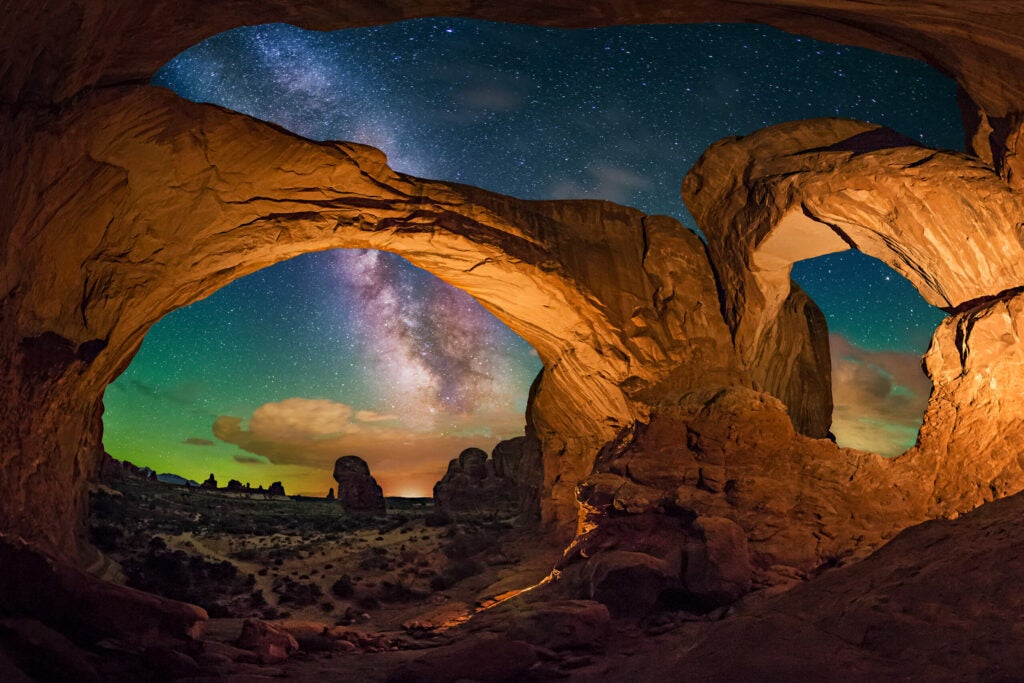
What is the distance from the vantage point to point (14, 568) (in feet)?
16.7

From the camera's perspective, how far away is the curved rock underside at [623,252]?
21.4ft

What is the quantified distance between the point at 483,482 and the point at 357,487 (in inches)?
446

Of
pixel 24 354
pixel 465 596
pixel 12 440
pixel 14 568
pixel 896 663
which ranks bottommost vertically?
pixel 465 596

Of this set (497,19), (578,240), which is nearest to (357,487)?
(578,240)

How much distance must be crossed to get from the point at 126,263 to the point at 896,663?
10.8 meters

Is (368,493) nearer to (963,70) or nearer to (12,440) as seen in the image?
(12,440)

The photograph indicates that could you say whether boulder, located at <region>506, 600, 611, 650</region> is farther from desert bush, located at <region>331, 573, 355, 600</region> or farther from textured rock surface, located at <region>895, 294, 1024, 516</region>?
desert bush, located at <region>331, 573, 355, 600</region>

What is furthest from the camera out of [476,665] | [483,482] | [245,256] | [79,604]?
[483,482]

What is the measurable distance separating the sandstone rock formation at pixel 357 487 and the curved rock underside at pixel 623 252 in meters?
27.0

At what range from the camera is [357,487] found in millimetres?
38969

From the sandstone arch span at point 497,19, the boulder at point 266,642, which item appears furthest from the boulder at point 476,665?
the sandstone arch span at point 497,19

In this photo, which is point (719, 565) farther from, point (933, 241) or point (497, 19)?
point (497, 19)

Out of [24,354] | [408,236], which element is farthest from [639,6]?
[24,354]

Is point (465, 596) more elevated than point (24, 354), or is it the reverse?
point (24, 354)
